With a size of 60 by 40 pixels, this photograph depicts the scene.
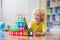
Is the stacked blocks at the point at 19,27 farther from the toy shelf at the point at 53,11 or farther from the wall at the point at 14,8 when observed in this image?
the wall at the point at 14,8

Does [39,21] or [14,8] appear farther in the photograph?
[14,8]

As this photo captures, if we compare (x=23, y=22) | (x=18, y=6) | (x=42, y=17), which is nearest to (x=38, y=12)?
(x=42, y=17)

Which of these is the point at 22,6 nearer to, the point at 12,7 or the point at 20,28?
the point at 12,7

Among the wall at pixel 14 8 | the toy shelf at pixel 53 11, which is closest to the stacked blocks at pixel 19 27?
the toy shelf at pixel 53 11

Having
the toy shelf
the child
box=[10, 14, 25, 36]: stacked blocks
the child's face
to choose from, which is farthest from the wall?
box=[10, 14, 25, 36]: stacked blocks

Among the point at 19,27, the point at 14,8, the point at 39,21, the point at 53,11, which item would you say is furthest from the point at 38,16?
the point at 14,8

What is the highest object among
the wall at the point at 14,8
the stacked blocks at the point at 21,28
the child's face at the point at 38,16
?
the wall at the point at 14,8

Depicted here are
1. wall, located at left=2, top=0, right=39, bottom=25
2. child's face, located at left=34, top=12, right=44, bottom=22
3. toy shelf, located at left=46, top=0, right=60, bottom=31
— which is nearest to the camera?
child's face, located at left=34, top=12, right=44, bottom=22

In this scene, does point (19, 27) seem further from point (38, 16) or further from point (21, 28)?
point (38, 16)

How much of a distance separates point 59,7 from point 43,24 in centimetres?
309

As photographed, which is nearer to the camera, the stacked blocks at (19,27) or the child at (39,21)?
the stacked blocks at (19,27)

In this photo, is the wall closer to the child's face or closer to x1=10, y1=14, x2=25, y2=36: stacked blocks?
the child's face

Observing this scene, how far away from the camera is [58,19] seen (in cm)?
530

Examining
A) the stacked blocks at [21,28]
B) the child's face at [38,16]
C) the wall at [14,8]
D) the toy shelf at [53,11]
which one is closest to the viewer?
the stacked blocks at [21,28]
